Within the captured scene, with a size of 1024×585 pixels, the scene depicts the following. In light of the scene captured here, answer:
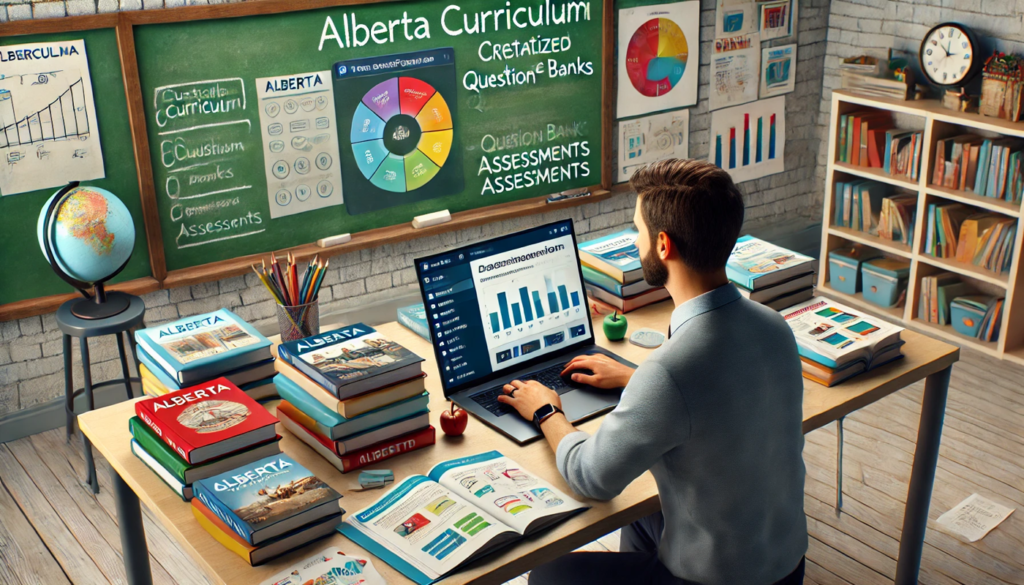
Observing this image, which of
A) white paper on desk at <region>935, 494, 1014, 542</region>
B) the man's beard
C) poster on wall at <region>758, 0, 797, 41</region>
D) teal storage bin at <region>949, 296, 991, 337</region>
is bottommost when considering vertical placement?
white paper on desk at <region>935, 494, 1014, 542</region>

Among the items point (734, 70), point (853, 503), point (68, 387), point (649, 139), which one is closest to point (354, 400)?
point (68, 387)

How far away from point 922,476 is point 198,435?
76.6 inches

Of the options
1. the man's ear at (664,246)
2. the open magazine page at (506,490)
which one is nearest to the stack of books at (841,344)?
the man's ear at (664,246)

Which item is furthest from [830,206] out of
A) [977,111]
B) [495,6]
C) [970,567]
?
[970,567]

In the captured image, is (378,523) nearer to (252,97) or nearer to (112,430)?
(112,430)

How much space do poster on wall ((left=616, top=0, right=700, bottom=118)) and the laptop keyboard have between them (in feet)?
8.39

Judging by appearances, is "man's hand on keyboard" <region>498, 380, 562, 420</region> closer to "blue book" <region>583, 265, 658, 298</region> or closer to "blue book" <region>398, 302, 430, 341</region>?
"blue book" <region>398, 302, 430, 341</region>

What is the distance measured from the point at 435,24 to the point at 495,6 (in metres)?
0.32

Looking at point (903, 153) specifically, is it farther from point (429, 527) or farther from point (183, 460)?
point (183, 460)

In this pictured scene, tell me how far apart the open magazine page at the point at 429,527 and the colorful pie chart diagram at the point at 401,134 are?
2.35 meters

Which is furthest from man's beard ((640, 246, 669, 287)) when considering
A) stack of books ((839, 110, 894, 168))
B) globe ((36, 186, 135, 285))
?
stack of books ((839, 110, 894, 168))

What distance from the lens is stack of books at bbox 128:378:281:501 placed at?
1.84m

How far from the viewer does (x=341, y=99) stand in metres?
3.84

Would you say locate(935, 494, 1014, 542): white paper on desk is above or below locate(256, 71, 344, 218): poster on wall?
below
